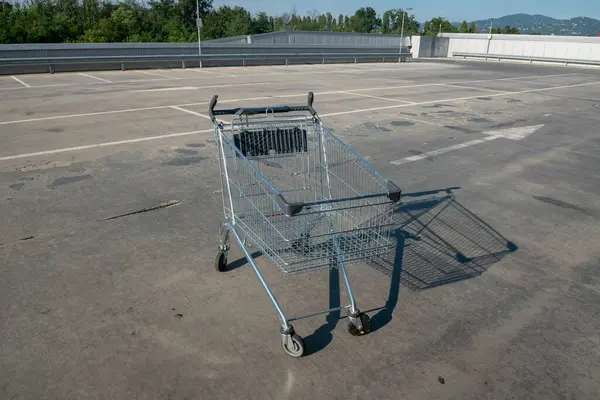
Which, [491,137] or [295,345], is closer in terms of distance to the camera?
[295,345]

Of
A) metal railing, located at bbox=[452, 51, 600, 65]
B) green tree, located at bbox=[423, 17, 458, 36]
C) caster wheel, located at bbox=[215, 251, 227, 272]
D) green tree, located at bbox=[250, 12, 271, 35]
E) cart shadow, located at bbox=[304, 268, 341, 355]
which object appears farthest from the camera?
green tree, located at bbox=[423, 17, 458, 36]

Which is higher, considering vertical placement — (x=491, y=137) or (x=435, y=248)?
(x=491, y=137)

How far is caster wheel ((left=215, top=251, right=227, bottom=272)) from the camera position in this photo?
12.4 ft

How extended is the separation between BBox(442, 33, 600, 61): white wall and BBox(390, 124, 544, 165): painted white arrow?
32.8 metres

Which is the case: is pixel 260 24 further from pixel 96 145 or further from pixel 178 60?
pixel 96 145

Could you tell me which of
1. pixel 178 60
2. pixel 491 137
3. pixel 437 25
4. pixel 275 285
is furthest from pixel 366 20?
pixel 275 285

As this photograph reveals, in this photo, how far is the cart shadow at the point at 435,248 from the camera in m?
3.82

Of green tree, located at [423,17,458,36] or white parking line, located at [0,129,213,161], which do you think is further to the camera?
green tree, located at [423,17,458,36]

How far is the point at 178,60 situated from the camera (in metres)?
22.7

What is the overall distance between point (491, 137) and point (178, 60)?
58.6 feet

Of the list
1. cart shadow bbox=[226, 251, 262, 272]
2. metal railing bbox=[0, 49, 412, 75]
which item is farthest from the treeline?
cart shadow bbox=[226, 251, 262, 272]

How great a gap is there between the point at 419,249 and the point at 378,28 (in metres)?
94.7

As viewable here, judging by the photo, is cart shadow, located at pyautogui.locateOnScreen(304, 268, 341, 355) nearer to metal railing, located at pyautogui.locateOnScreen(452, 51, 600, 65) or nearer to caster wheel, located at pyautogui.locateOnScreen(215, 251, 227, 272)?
caster wheel, located at pyautogui.locateOnScreen(215, 251, 227, 272)

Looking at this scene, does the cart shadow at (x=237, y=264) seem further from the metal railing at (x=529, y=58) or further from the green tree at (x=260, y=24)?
the green tree at (x=260, y=24)
